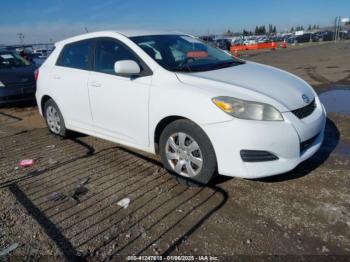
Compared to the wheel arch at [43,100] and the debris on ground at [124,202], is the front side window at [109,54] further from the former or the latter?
the debris on ground at [124,202]

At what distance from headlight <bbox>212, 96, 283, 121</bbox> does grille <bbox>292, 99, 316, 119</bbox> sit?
0.29m

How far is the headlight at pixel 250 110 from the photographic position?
324 centimetres

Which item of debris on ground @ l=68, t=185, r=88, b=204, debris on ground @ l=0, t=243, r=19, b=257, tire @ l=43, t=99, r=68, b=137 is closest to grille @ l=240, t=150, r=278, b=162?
debris on ground @ l=68, t=185, r=88, b=204

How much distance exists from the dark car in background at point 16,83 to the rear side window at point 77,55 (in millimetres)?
3562

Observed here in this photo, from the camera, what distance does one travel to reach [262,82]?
3.69m

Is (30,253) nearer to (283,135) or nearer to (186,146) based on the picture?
(186,146)

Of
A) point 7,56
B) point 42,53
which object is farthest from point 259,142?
point 42,53

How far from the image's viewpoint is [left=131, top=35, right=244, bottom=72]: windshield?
4051mm

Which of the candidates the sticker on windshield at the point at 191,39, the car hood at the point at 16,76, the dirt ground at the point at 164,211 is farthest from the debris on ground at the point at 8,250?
the car hood at the point at 16,76

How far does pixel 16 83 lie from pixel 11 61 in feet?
4.85

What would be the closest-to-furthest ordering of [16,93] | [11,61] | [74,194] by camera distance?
[74,194], [16,93], [11,61]

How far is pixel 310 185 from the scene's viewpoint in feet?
12.0

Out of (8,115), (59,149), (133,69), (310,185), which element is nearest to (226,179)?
(310,185)

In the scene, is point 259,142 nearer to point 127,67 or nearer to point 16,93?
point 127,67
